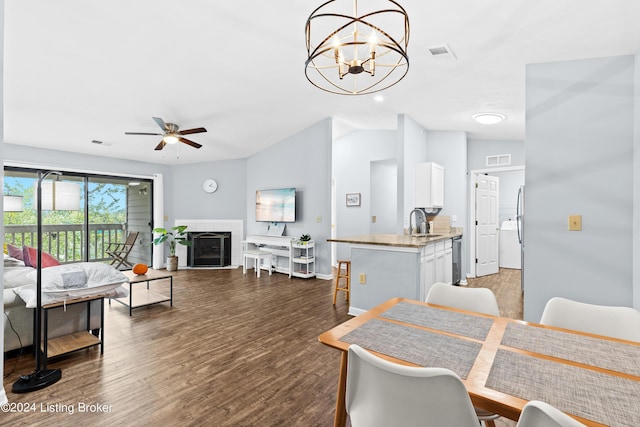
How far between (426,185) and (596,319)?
374cm

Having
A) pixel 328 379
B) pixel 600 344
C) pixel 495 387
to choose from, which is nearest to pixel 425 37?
pixel 600 344

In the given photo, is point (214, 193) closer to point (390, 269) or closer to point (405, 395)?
point (390, 269)

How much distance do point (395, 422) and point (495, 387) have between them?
323 mm

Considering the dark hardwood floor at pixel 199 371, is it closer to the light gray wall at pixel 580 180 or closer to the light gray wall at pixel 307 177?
the light gray wall at pixel 580 180

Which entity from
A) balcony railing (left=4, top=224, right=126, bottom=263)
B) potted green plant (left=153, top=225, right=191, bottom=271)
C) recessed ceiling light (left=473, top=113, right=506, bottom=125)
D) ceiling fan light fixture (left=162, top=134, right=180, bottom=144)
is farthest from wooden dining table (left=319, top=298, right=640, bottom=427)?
balcony railing (left=4, top=224, right=126, bottom=263)

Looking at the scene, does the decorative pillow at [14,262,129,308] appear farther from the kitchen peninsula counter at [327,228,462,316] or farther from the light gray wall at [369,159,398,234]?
the light gray wall at [369,159,398,234]

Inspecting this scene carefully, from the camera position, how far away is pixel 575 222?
2471 mm

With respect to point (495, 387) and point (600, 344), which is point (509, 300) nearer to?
point (600, 344)

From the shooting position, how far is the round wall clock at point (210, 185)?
288 inches

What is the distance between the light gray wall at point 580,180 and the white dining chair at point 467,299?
1.19m

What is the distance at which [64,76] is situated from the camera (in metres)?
3.34

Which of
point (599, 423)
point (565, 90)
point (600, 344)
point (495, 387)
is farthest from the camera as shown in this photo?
point (565, 90)

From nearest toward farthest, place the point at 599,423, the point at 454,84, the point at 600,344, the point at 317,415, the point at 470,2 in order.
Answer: the point at 599,423, the point at 600,344, the point at 317,415, the point at 470,2, the point at 454,84

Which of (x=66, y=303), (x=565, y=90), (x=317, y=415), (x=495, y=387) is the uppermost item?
(x=565, y=90)
